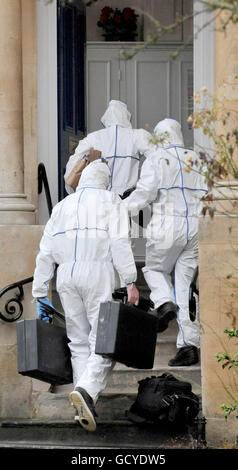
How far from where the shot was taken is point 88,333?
8.14 m

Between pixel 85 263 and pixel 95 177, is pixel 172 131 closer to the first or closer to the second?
pixel 95 177

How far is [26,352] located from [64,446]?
0.69 meters

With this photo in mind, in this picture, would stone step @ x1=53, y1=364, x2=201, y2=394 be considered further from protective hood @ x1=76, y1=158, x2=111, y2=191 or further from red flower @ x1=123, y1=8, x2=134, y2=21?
red flower @ x1=123, y1=8, x2=134, y2=21

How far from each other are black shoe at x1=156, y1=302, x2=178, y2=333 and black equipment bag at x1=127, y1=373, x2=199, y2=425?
76 centimetres

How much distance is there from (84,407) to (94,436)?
1.70 ft

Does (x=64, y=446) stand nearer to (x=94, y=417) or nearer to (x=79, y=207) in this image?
(x=94, y=417)

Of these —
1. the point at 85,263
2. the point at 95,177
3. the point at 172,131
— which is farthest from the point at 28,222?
the point at 172,131

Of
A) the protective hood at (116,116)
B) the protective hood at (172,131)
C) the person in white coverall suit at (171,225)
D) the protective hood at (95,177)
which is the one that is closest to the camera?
the protective hood at (95,177)

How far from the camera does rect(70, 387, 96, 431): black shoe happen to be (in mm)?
7645

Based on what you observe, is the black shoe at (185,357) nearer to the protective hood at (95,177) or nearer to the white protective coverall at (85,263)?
the white protective coverall at (85,263)

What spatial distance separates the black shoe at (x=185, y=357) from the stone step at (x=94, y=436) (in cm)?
84

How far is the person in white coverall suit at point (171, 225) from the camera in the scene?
29.9 ft

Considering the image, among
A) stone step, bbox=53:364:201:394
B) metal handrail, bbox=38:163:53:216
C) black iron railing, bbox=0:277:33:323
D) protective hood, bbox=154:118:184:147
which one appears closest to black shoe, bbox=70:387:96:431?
stone step, bbox=53:364:201:394

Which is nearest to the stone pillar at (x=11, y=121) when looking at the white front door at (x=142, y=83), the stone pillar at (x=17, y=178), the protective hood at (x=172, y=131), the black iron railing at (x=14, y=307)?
the stone pillar at (x=17, y=178)
